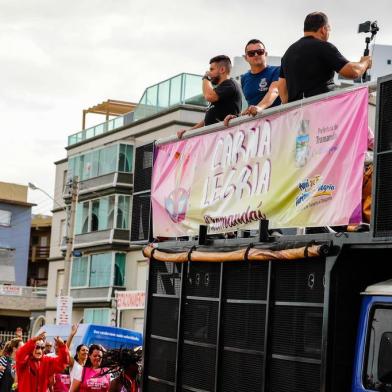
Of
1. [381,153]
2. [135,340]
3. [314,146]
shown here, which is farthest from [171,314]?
[135,340]

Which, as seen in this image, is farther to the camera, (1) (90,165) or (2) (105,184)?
(1) (90,165)

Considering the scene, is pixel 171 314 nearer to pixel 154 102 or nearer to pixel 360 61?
pixel 360 61

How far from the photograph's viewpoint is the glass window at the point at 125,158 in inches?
2078

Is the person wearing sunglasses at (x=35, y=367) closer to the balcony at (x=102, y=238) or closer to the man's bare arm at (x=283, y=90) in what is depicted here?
the man's bare arm at (x=283, y=90)

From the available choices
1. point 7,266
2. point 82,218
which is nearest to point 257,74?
point 82,218

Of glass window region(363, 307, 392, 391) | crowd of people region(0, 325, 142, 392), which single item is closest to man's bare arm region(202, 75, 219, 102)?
crowd of people region(0, 325, 142, 392)

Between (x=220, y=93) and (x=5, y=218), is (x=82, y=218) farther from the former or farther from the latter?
(x=220, y=93)

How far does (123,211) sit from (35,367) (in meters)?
38.5

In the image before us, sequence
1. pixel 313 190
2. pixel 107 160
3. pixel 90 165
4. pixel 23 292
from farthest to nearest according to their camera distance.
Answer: pixel 23 292 → pixel 90 165 → pixel 107 160 → pixel 313 190

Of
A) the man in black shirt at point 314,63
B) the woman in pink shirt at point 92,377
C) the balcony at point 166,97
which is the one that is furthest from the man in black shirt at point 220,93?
the balcony at point 166,97

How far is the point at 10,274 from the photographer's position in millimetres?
80125

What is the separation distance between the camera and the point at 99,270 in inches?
2105

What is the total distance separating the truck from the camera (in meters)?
7.48

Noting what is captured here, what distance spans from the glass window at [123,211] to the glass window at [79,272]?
3037mm
